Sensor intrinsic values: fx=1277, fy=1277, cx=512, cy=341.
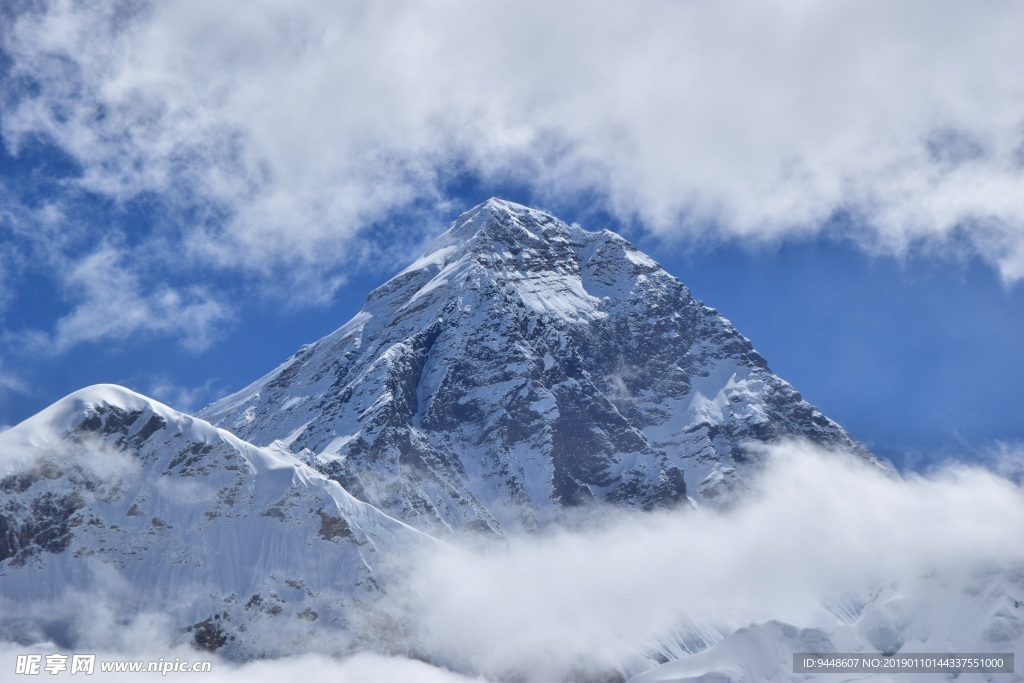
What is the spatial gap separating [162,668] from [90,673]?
36.8ft

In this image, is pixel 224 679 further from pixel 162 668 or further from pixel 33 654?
pixel 33 654

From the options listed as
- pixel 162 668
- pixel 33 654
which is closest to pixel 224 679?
pixel 162 668

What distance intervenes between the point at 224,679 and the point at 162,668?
9610mm

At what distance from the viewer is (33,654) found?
193750mm

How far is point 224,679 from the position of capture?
19938cm

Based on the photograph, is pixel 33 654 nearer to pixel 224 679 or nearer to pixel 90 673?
pixel 90 673

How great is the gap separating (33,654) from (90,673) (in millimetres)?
10310

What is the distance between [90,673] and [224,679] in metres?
20.3

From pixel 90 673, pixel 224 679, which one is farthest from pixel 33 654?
pixel 224 679

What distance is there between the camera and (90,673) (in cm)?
19075

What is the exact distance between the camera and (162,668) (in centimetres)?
19750
